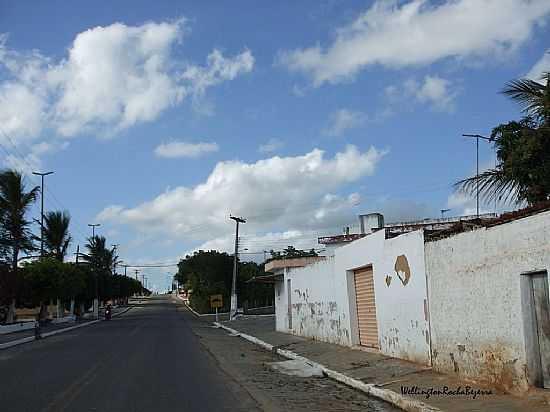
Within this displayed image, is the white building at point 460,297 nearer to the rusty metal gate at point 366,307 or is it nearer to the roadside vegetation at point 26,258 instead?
the rusty metal gate at point 366,307

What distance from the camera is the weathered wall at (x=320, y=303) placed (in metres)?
23.9

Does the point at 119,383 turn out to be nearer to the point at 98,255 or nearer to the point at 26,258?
the point at 26,258

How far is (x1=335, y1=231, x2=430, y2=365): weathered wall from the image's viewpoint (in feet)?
50.8

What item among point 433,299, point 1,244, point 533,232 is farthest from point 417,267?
point 1,244

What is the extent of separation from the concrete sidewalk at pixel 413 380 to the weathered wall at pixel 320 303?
36.5 inches

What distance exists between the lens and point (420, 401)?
11.4 m

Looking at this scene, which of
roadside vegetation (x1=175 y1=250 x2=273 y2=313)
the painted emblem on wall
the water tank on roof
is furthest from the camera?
roadside vegetation (x1=175 y1=250 x2=273 y2=313)

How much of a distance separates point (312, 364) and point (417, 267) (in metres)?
5.97

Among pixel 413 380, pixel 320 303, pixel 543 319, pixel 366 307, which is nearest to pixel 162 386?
pixel 413 380

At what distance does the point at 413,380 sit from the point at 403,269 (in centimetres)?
349

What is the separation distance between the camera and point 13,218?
51125mm

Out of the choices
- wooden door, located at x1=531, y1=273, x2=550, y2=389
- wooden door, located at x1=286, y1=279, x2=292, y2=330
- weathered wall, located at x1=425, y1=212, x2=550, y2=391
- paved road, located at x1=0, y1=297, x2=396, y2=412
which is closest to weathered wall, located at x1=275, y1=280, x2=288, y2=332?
wooden door, located at x1=286, y1=279, x2=292, y2=330

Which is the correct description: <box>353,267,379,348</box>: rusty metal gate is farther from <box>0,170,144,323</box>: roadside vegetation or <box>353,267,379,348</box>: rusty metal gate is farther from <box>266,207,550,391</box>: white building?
<box>0,170,144,323</box>: roadside vegetation

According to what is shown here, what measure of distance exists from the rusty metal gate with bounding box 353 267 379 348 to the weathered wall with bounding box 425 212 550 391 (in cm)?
587
